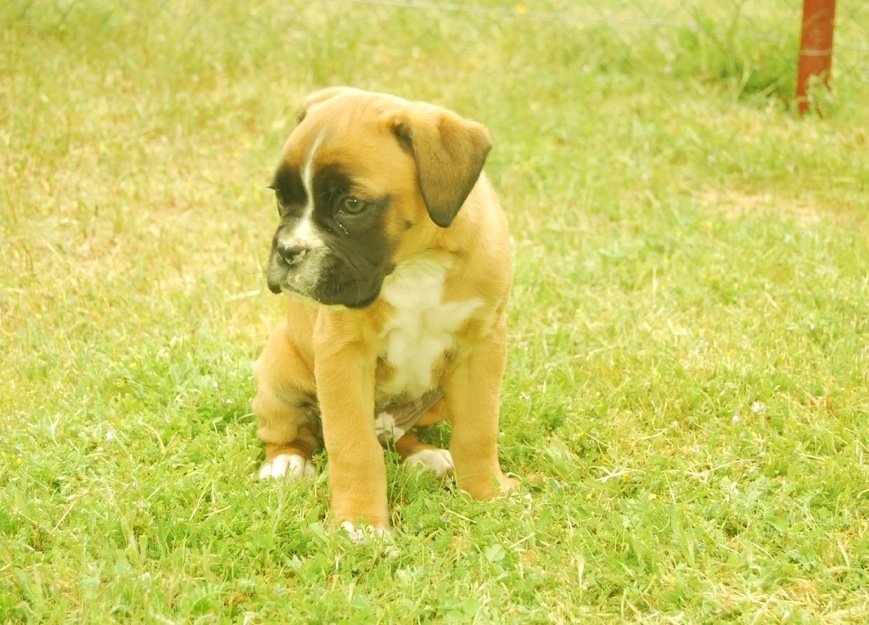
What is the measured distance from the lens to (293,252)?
3.26 metres

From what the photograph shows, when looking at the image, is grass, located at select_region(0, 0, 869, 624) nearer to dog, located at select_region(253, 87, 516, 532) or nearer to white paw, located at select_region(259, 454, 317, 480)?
white paw, located at select_region(259, 454, 317, 480)

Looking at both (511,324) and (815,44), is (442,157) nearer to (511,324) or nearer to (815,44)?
(511,324)

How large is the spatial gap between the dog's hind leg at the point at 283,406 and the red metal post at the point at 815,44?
4.50 meters

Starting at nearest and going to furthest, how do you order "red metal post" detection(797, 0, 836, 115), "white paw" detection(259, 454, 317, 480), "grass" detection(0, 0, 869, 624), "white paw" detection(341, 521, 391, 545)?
"grass" detection(0, 0, 869, 624) < "white paw" detection(341, 521, 391, 545) < "white paw" detection(259, 454, 317, 480) < "red metal post" detection(797, 0, 836, 115)

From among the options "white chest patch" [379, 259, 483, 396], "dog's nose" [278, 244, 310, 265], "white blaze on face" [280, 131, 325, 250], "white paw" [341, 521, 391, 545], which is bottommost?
"white paw" [341, 521, 391, 545]

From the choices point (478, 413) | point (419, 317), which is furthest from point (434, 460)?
point (419, 317)

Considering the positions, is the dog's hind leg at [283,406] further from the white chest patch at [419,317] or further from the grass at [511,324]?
the white chest patch at [419,317]

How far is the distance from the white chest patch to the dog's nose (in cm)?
35

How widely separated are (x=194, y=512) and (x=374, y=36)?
18.8ft

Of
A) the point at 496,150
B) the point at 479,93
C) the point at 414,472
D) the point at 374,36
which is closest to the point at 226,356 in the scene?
the point at 414,472

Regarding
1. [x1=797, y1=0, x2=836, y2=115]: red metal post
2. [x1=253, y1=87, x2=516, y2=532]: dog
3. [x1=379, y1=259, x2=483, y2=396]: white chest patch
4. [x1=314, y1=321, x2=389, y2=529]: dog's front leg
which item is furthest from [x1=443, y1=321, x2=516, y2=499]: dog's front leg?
[x1=797, y1=0, x2=836, y2=115]: red metal post

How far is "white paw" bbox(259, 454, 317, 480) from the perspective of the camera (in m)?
3.79

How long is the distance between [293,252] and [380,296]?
1.18ft

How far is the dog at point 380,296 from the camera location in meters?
3.25
